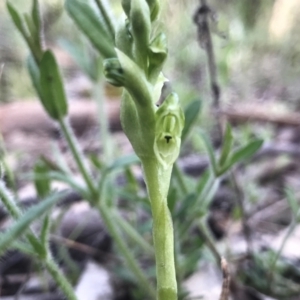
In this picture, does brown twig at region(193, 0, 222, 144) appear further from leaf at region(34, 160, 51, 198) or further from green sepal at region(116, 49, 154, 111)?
green sepal at region(116, 49, 154, 111)

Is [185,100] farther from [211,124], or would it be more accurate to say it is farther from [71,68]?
[71,68]

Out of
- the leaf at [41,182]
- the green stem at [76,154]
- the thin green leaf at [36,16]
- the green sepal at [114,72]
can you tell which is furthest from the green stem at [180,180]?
the green sepal at [114,72]

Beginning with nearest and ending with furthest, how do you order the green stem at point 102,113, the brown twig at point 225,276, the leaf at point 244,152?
the brown twig at point 225,276 < the leaf at point 244,152 < the green stem at point 102,113

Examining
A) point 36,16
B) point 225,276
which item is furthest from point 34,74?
point 225,276

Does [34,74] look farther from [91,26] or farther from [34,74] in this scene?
[91,26]

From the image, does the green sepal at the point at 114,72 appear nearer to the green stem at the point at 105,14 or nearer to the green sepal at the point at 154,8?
the green sepal at the point at 154,8

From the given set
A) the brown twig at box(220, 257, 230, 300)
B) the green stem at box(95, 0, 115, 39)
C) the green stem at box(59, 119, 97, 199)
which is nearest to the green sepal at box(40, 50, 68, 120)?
the green stem at box(59, 119, 97, 199)

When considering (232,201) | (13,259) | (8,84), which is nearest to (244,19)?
(8,84)
